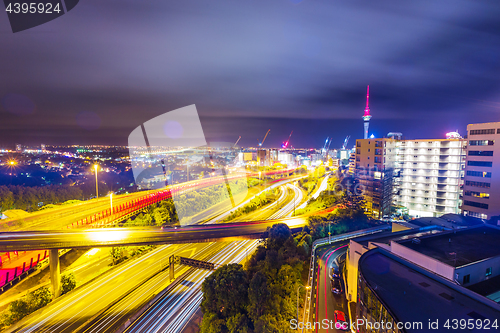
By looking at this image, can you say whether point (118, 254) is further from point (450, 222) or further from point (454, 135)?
point (454, 135)

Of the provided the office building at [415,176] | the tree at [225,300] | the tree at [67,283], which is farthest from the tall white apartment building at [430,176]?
the tree at [67,283]

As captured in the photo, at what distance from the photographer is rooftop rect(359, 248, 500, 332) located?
3820 millimetres

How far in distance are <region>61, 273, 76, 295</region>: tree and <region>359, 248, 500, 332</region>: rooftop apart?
1114 centimetres

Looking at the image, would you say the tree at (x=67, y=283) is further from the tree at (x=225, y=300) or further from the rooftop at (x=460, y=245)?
the rooftop at (x=460, y=245)

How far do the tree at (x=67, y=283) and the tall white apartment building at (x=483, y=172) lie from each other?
2204 centimetres

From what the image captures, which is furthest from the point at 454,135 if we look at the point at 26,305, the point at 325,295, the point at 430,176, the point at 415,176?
the point at 26,305

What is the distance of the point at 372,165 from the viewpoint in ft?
65.2

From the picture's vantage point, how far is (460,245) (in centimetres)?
683

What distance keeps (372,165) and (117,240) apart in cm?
1987

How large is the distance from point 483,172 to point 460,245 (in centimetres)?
1033

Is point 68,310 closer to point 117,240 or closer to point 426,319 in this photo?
point 117,240

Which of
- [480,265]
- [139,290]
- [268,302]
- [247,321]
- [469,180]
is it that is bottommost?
[139,290]

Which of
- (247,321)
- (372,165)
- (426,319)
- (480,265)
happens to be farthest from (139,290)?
(372,165)

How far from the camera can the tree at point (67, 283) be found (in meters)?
9.09
